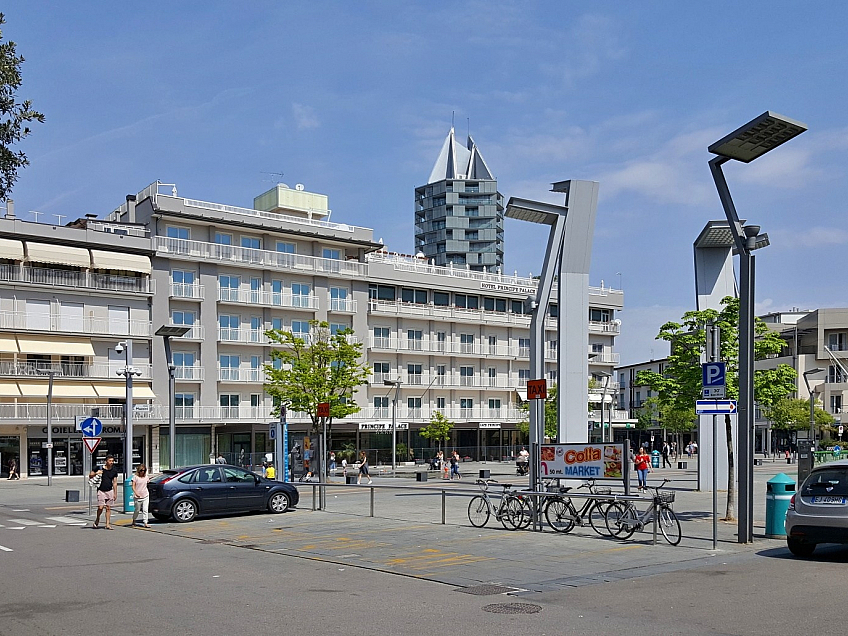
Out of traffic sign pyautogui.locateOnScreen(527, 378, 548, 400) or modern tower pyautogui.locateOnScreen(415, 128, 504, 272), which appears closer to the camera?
traffic sign pyautogui.locateOnScreen(527, 378, 548, 400)

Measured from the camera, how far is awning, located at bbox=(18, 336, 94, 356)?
53.5 m

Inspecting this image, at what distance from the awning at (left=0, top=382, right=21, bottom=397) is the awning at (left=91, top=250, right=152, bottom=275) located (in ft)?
27.2

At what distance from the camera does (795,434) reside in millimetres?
96812

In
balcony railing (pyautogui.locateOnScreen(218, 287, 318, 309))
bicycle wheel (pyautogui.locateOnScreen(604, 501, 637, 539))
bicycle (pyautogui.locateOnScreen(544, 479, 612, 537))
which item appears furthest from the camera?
balcony railing (pyautogui.locateOnScreen(218, 287, 318, 309))

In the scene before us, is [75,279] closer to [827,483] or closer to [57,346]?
[57,346]

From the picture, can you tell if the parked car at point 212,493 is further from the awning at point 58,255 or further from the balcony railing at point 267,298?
the balcony railing at point 267,298

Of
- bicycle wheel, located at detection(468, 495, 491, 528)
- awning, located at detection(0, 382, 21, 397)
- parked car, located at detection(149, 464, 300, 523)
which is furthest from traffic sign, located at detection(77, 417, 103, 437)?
awning, located at detection(0, 382, 21, 397)

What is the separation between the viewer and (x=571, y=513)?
18672 millimetres

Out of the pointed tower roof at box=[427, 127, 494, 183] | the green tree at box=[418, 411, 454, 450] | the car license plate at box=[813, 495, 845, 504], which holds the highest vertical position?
the pointed tower roof at box=[427, 127, 494, 183]

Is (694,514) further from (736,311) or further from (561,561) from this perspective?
(561,561)

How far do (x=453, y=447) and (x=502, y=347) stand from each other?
9.56 m

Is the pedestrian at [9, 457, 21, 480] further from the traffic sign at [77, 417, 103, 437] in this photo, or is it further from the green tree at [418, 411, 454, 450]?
the traffic sign at [77, 417, 103, 437]

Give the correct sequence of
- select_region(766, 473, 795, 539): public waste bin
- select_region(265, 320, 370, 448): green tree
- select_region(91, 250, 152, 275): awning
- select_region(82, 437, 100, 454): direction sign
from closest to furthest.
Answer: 1. select_region(766, 473, 795, 539): public waste bin
2. select_region(82, 437, 100, 454): direction sign
3. select_region(265, 320, 370, 448): green tree
4. select_region(91, 250, 152, 275): awning

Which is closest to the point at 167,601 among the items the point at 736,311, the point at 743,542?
the point at 743,542
